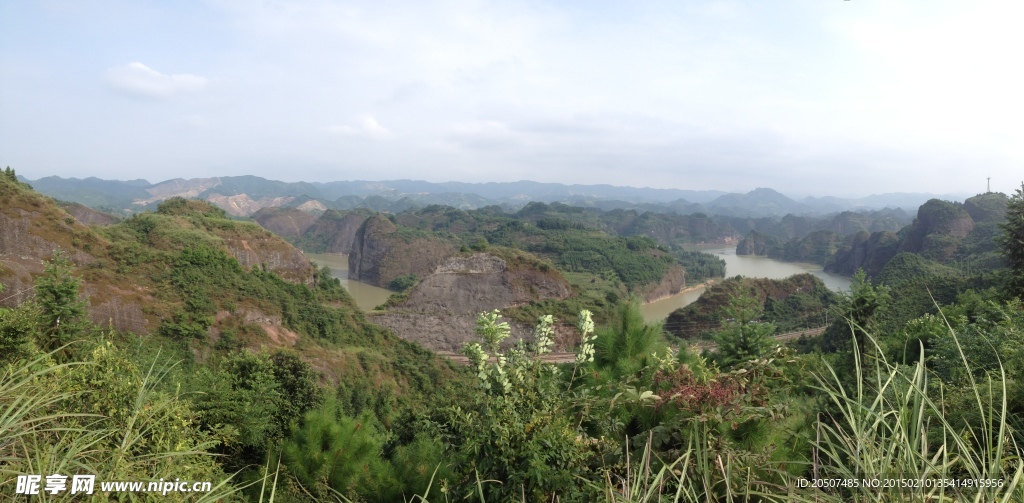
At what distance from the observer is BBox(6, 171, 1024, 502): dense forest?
168cm

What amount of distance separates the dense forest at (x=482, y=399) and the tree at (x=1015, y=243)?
5 cm

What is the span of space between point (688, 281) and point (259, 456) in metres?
55.0

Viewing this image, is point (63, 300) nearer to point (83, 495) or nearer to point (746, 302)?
point (83, 495)

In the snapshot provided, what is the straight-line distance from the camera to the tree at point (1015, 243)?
12.8m

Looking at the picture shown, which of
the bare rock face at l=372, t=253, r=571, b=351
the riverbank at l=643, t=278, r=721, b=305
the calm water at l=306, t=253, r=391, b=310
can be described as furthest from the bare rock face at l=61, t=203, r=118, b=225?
the riverbank at l=643, t=278, r=721, b=305

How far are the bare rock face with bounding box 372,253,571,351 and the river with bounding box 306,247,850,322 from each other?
15.8 ft

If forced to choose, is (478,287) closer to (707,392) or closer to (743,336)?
(743,336)

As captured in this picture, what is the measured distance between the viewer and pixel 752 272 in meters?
68.1

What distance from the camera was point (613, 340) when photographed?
16.1 ft

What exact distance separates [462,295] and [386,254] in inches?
842

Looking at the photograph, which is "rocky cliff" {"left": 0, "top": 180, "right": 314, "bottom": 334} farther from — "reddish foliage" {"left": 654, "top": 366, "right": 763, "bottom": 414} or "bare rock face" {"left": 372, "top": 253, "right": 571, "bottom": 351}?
"reddish foliage" {"left": 654, "top": 366, "right": 763, "bottom": 414}

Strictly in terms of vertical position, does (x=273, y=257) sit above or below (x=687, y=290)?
above

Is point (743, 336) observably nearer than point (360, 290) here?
Yes

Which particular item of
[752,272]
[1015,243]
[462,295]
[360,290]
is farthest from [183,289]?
[752,272]
